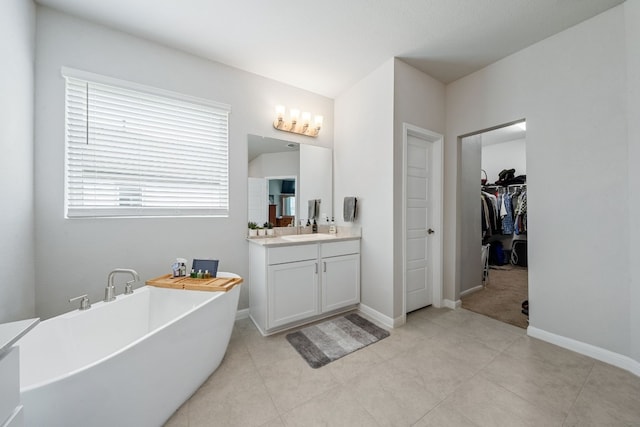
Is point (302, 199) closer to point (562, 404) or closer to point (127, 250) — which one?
point (127, 250)

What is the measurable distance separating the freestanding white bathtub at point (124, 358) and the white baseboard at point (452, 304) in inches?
97.9

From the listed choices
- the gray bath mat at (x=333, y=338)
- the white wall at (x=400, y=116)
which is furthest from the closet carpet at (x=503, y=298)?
the gray bath mat at (x=333, y=338)

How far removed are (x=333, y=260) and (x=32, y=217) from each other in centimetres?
250

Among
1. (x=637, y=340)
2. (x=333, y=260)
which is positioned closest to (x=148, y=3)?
(x=333, y=260)

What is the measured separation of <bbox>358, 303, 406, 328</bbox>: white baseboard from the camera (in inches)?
94.1

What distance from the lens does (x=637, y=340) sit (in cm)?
167

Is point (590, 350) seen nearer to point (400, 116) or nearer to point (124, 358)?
point (400, 116)

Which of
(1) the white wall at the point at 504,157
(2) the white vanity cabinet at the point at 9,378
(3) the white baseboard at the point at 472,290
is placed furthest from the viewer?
(1) the white wall at the point at 504,157

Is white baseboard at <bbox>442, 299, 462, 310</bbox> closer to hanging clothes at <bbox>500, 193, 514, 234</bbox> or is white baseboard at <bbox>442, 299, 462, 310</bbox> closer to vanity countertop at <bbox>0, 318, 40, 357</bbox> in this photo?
hanging clothes at <bbox>500, 193, 514, 234</bbox>

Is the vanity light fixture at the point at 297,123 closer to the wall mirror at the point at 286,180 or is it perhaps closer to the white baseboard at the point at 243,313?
the wall mirror at the point at 286,180

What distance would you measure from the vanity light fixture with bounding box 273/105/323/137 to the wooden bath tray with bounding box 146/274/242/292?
1.84 m

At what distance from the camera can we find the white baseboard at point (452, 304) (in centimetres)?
280

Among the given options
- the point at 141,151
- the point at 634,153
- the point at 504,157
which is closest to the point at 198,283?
the point at 141,151

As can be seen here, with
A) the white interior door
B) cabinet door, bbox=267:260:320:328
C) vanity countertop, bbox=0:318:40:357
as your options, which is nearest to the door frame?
the white interior door
